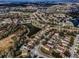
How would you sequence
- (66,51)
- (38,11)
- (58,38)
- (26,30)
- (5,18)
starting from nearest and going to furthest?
(66,51) < (58,38) < (26,30) < (5,18) < (38,11)

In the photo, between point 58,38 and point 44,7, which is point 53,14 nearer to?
point 44,7

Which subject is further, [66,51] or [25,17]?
[25,17]

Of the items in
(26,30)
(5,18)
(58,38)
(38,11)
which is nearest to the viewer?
(58,38)

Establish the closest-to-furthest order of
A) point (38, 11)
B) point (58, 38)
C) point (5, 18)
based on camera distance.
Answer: point (58, 38) → point (5, 18) → point (38, 11)

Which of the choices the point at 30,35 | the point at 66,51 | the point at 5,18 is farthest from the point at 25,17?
the point at 66,51

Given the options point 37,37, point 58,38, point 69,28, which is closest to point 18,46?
point 37,37

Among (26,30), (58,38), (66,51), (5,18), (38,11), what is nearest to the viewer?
(66,51)

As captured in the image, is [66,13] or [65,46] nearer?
[65,46]

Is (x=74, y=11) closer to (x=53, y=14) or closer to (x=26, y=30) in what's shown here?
(x=53, y=14)
